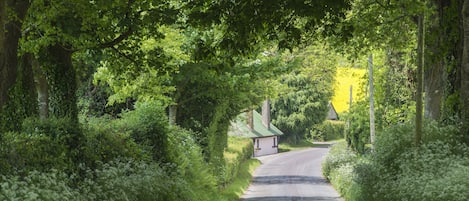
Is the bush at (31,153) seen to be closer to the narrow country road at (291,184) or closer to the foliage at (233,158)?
the narrow country road at (291,184)

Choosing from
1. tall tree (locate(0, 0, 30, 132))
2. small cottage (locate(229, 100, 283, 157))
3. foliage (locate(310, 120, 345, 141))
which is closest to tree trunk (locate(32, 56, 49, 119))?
tall tree (locate(0, 0, 30, 132))

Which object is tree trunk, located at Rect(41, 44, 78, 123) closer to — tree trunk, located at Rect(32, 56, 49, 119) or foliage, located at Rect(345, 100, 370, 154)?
tree trunk, located at Rect(32, 56, 49, 119)

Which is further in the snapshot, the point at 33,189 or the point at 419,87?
the point at 419,87

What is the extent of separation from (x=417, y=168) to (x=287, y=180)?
33412mm

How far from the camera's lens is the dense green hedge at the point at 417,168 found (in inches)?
459

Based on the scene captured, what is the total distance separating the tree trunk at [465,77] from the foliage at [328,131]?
94.3 metres

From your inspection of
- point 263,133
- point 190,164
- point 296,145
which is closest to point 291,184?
point 190,164

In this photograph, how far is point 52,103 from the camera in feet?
57.4

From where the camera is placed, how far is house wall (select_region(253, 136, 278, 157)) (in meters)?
87.0

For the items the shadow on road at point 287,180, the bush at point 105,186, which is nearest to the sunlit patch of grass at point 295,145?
the shadow on road at point 287,180

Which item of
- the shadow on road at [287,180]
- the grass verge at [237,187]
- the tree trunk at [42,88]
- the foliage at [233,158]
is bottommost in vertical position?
the shadow on road at [287,180]

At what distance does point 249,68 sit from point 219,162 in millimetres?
6401

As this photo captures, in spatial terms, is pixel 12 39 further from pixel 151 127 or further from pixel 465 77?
pixel 465 77

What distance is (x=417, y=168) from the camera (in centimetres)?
1498
